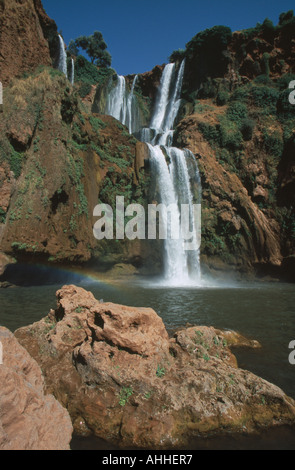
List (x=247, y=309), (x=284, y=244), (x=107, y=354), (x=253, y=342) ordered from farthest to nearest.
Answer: (x=284, y=244) < (x=247, y=309) < (x=253, y=342) < (x=107, y=354)

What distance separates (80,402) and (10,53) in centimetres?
1789

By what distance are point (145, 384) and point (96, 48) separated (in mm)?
51943

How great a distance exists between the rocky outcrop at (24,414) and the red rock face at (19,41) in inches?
622

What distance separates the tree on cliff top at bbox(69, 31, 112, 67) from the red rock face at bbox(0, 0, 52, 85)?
30.4m

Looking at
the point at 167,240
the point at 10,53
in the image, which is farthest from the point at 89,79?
the point at 167,240

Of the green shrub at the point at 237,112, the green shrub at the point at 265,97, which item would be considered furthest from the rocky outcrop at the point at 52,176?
the green shrub at the point at 265,97

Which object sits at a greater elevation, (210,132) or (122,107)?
(122,107)

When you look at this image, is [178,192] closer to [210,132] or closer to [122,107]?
[210,132]

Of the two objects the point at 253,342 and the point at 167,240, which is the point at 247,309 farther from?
the point at 167,240

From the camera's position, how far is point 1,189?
12.4m

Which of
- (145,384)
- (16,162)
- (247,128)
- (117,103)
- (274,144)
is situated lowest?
(145,384)

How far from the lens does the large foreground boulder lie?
10.8ft

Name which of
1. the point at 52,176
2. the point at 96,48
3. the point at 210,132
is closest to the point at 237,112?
the point at 210,132

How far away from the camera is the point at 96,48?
142 ft
